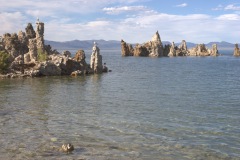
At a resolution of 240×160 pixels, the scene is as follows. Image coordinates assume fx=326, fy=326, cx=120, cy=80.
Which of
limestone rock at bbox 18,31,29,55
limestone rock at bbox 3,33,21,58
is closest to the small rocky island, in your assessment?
limestone rock at bbox 18,31,29,55

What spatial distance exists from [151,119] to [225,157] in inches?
465

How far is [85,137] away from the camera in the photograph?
27.7 meters

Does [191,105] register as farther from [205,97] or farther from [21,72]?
[21,72]

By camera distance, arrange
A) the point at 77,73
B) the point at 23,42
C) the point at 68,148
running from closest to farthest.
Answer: the point at 68,148 → the point at 77,73 → the point at 23,42

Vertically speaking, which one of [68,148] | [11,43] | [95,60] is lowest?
[68,148]

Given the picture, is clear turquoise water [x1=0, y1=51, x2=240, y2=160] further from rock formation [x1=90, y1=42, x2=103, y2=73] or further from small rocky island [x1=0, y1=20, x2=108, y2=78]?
rock formation [x1=90, y1=42, x2=103, y2=73]

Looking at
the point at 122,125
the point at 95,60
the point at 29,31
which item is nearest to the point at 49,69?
the point at 95,60

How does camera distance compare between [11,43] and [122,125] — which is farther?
[11,43]

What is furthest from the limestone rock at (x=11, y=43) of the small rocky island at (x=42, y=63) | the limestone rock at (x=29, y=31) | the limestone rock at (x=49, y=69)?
the limestone rock at (x=49, y=69)

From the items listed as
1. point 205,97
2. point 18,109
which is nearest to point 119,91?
point 205,97

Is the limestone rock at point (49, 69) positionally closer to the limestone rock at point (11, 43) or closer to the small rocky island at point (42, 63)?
the small rocky island at point (42, 63)

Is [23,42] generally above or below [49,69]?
above

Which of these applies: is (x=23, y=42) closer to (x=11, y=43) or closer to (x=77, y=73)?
(x=11, y=43)

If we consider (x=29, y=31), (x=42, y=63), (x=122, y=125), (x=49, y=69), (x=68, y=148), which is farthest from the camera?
(x=29, y=31)
